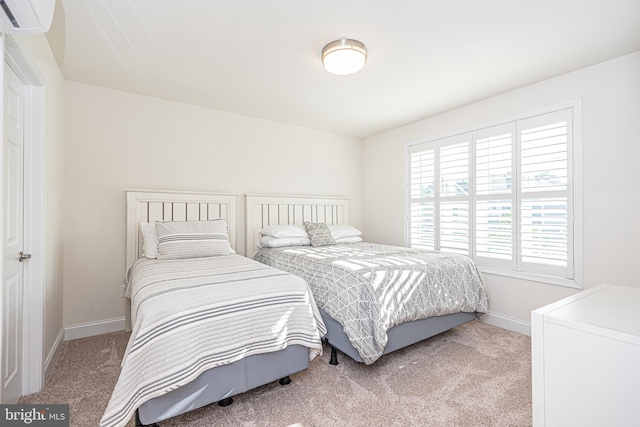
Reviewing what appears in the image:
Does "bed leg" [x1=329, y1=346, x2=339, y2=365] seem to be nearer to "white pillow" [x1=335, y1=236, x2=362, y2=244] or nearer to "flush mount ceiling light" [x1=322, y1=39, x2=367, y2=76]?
"white pillow" [x1=335, y1=236, x2=362, y2=244]

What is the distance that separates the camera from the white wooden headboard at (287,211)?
12.5 ft

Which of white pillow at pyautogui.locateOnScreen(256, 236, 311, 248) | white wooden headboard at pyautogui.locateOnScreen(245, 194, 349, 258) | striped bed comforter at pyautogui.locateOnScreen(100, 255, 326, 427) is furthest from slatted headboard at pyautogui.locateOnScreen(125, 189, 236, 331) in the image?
striped bed comforter at pyautogui.locateOnScreen(100, 255, 326, 427)

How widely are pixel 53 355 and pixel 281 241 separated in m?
2.20

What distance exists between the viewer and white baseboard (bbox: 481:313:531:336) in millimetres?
2912

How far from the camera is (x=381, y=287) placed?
218 cm

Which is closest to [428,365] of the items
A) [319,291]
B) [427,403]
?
[427,403]

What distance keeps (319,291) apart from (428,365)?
1033 mm

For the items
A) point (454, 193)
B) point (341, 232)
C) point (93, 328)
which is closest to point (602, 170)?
point (454, 193)

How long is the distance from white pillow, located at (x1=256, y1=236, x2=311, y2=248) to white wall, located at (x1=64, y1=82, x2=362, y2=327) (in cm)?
39

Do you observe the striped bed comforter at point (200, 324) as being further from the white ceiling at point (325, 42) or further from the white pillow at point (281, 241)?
the white ceiling at point (325, 42)

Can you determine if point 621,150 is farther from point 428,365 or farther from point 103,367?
point 103,367

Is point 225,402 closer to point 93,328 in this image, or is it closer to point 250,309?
point 250,309

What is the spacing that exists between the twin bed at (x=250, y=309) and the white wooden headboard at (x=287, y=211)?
0.58 meters

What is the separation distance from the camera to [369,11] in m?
1.88
